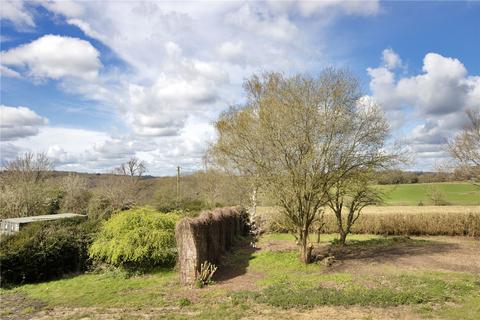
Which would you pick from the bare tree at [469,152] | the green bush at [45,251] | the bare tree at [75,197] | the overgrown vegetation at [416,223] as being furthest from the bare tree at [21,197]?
the bare tree at [469,152]

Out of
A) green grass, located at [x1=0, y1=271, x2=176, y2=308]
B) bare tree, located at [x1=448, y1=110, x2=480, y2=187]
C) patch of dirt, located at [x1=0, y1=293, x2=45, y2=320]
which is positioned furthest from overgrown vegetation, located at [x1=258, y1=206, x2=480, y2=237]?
patch of dirt, located at [x1=0, y1=293, x2=45, y2=320]

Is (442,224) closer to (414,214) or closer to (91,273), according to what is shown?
(414,214)

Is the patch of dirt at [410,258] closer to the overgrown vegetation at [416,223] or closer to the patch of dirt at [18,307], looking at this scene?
the overgrown vegetation at [416,223]

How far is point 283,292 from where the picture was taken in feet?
32.7

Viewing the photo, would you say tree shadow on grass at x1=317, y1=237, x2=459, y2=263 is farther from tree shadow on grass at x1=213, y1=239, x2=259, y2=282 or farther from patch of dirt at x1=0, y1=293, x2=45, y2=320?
patch of dirt at x1=0, y1=293, x2=45, y2=320

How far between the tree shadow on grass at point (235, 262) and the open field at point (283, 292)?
0.04m

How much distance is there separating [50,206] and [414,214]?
25.1 meters

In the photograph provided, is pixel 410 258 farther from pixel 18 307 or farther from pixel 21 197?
pixel 21 197

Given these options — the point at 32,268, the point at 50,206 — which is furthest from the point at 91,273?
the point at 50,206

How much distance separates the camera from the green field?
117 feet

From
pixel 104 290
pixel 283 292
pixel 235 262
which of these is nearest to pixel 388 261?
pixel 235 262

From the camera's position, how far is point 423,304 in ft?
28.8

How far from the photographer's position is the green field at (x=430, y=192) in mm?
35562

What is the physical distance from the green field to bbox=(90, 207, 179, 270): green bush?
2576 cm
